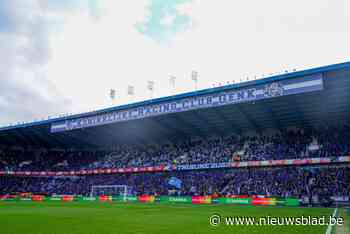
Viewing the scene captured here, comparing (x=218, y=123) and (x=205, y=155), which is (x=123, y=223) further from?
(x=205, y=155)

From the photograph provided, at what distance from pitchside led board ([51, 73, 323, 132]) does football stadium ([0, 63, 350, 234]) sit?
125mm

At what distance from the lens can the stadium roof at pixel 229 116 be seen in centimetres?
3922

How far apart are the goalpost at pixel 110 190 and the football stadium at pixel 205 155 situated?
0.58 feet

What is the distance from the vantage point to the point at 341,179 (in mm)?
40312

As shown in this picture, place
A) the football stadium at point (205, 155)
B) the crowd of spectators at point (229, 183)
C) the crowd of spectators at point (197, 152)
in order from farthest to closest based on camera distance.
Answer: the crowd of spectators at point (197, 152) → the crowd of spectators at point (229, 183) → the football stadium at point (205, 155)

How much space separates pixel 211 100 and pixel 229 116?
6.81m

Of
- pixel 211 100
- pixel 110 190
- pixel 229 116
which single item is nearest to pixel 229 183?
pixel 229 116

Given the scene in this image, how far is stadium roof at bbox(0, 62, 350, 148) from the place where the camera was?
39.2 metres

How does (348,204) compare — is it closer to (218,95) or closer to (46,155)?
Answer: (218,95)

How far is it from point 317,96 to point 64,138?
171 feet

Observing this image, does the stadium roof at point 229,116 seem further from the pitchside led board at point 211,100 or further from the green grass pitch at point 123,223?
the green grass pitch at point 123,223

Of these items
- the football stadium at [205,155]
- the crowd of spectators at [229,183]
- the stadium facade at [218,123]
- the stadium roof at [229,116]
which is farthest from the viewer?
the crowd of spectators at [229,183]

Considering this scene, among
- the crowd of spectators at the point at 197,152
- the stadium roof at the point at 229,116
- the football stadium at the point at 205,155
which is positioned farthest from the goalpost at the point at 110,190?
the stadium roof at the point at 229,116

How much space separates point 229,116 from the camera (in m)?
50.2
